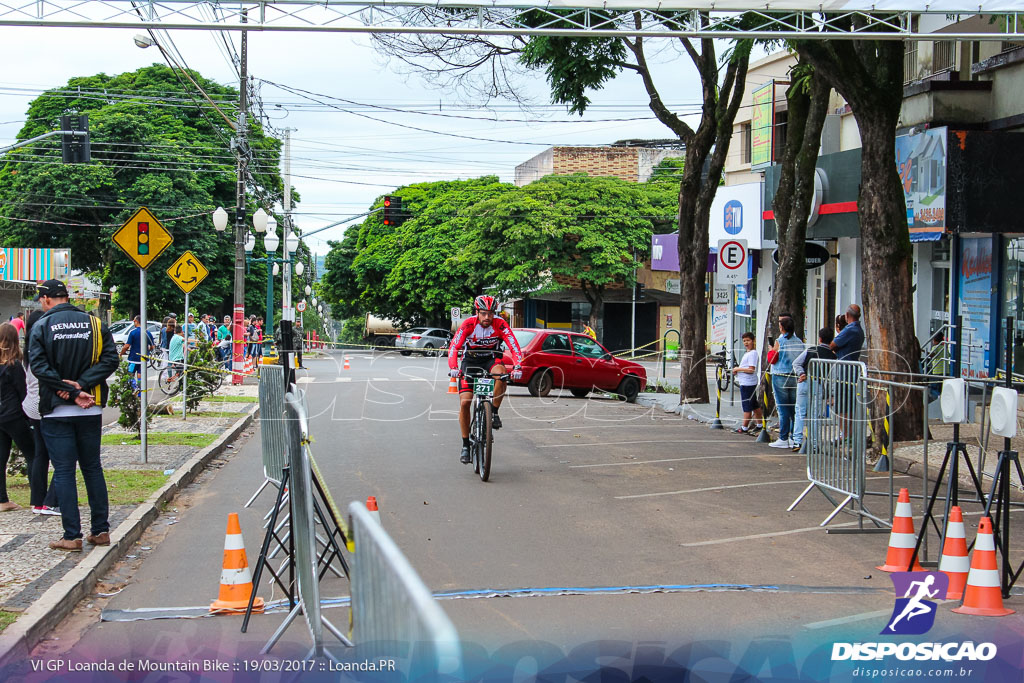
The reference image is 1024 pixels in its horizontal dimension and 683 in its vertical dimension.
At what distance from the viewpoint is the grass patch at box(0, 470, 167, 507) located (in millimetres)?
10023

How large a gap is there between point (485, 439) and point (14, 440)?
4.64 m

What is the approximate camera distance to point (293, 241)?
40.5 metres

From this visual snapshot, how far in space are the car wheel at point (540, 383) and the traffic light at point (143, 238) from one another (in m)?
12.3

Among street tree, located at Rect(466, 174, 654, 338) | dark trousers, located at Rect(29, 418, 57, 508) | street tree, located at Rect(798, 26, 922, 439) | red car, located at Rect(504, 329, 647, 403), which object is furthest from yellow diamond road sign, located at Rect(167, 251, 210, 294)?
street tree, located at Rect(466, 174, 654, 338)

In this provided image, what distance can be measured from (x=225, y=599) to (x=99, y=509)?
2059 mm

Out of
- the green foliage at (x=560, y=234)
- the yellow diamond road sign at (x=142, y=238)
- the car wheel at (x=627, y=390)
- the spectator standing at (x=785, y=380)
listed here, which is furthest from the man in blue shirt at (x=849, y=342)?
the green foliage at (x=560, y=234)

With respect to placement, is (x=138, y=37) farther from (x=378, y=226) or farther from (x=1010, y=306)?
(x=378, y=226)

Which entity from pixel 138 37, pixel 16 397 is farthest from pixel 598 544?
pixel 138 37

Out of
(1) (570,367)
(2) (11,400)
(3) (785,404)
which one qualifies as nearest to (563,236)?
(1) (570,367)

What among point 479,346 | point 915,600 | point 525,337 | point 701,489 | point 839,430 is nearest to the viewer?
point 915,600

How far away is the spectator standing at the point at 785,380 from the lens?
1502cm

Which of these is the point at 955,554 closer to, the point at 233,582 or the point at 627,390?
the point at 233,582

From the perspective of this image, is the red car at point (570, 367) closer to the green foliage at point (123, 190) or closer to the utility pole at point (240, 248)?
the utility pole at point (240, 248)

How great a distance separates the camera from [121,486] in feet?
35.3
